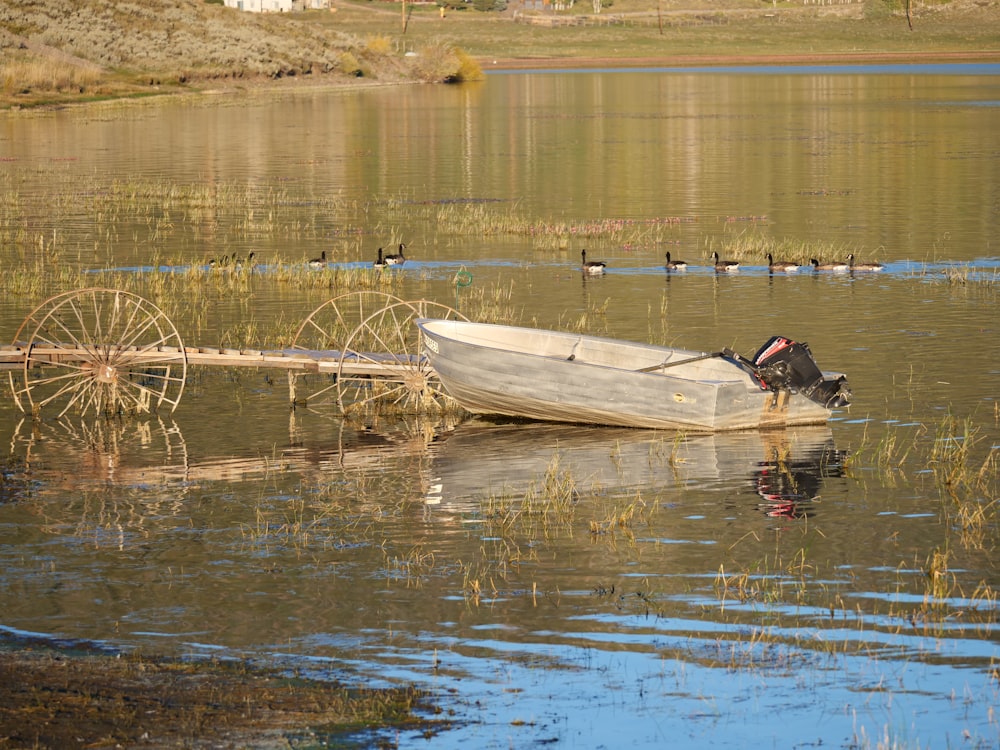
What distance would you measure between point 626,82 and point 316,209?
101 metres

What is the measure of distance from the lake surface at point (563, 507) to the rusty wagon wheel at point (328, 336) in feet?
2.01

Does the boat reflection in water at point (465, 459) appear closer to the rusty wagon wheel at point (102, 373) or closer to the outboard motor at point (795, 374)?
the outboard motor at point (795, 374)

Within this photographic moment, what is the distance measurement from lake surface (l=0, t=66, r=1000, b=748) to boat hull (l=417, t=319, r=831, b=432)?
38 centimetres

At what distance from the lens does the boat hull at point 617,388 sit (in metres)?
22.3

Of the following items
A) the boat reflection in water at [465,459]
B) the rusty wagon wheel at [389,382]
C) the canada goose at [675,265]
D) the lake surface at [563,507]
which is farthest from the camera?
the canada goose at [675,265]

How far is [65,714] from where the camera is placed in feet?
37.7

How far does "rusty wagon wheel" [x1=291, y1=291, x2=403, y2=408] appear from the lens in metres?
25.4

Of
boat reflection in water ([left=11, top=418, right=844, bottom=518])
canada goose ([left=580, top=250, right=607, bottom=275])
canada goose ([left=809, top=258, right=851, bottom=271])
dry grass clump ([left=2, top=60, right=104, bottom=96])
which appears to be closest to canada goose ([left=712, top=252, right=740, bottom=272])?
canada goose ([left=809, top=258, right=851, bottom=271])

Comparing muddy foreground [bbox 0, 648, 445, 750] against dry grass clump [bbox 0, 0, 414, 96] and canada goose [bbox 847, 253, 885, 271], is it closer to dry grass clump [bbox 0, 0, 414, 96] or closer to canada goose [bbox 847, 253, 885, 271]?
canada goose [bbox 847, 253, 885, 271]

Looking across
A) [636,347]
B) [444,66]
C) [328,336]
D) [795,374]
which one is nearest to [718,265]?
[328,336]

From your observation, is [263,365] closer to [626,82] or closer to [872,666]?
[872,666]

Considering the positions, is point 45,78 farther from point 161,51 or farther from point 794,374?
point 794,374

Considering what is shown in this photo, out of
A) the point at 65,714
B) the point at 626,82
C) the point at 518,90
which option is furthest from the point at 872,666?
the point at 626,82

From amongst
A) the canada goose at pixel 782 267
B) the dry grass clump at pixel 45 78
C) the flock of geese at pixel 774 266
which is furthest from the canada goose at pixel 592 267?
the dry grass clump at pixel 45 78
